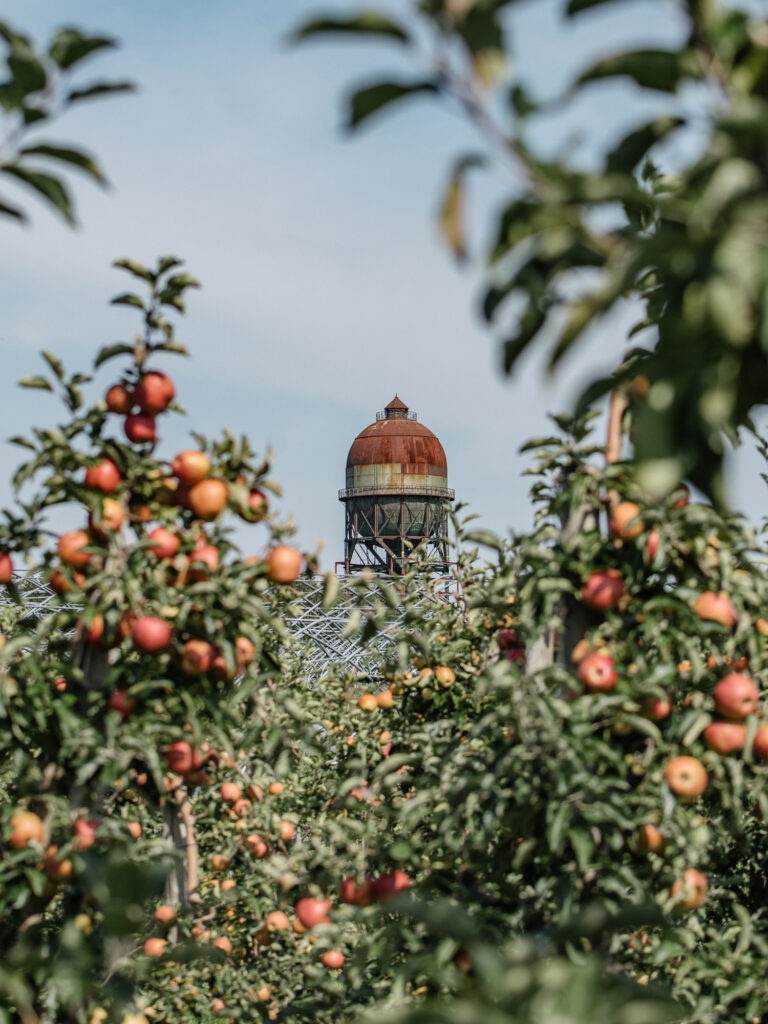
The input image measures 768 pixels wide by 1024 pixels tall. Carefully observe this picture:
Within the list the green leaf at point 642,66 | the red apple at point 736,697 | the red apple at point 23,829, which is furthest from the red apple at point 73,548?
the green leaf at point 642,66

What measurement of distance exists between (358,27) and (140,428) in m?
2.39

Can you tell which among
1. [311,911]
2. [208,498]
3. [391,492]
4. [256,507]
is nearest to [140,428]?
[208,498]

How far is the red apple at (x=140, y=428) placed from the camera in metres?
4.06

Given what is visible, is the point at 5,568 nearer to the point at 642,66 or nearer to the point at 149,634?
the point at 149,634

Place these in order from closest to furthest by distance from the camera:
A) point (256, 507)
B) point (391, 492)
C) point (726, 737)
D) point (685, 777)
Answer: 1. point (685, 777)
2. point (726, 737)
3. point (256, 507)
4. point (391, 492)

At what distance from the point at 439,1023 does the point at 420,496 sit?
43.7 meters

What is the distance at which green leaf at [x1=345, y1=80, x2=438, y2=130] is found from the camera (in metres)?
1.90

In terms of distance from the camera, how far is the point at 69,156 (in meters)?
2.51

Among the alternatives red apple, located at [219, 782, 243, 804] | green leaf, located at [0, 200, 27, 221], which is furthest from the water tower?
green leaf, located at [0, 200, 27, 221]

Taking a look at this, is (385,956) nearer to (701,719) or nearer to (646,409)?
(701,719)

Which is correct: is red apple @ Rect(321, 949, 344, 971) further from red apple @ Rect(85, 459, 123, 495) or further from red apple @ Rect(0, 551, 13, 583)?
red apple @ Rect(85, 459, 123, 495)

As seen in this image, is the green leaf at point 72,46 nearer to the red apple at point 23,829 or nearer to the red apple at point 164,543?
the red apple at point 164,543

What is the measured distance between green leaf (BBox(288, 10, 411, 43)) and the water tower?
42.2 m

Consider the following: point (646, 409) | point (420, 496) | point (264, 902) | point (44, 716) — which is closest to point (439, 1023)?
point (646, 409)
